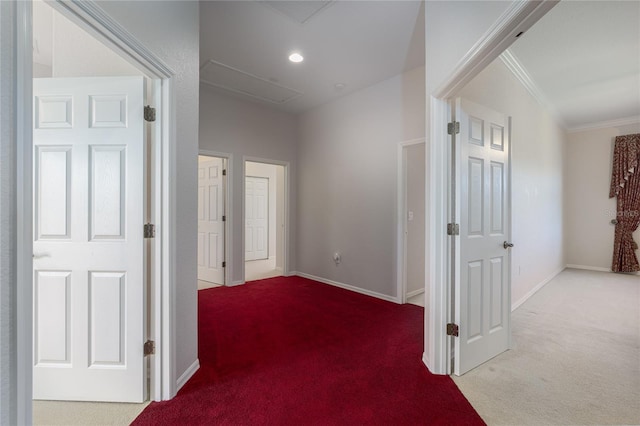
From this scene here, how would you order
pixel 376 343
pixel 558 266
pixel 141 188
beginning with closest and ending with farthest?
pixel 141 188, pixel 376 343, pixel 558 266

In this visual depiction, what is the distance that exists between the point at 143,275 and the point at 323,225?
3.25 m

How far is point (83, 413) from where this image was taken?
5.37 ft

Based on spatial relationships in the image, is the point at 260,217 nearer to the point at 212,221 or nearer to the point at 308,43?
the point at 212,221

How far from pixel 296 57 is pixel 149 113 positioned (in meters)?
2.07

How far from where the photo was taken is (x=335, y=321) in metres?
3.05

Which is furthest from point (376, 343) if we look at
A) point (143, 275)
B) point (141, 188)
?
point (141, 188)

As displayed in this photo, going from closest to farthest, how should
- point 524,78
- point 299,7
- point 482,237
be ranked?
point 482,237 < point 299,7 < point 524,78

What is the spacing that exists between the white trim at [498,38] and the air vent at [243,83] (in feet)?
8.92

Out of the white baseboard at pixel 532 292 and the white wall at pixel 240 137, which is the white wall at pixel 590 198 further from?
the white wall at pixel 240 137

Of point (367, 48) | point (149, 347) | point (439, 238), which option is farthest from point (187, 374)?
point (367, 48)

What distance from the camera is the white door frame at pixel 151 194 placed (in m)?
0.78

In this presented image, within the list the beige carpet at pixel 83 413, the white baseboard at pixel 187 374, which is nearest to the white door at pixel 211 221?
the white baseboard at pixel 187 374

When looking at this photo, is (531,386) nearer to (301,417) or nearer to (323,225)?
(301,417)
